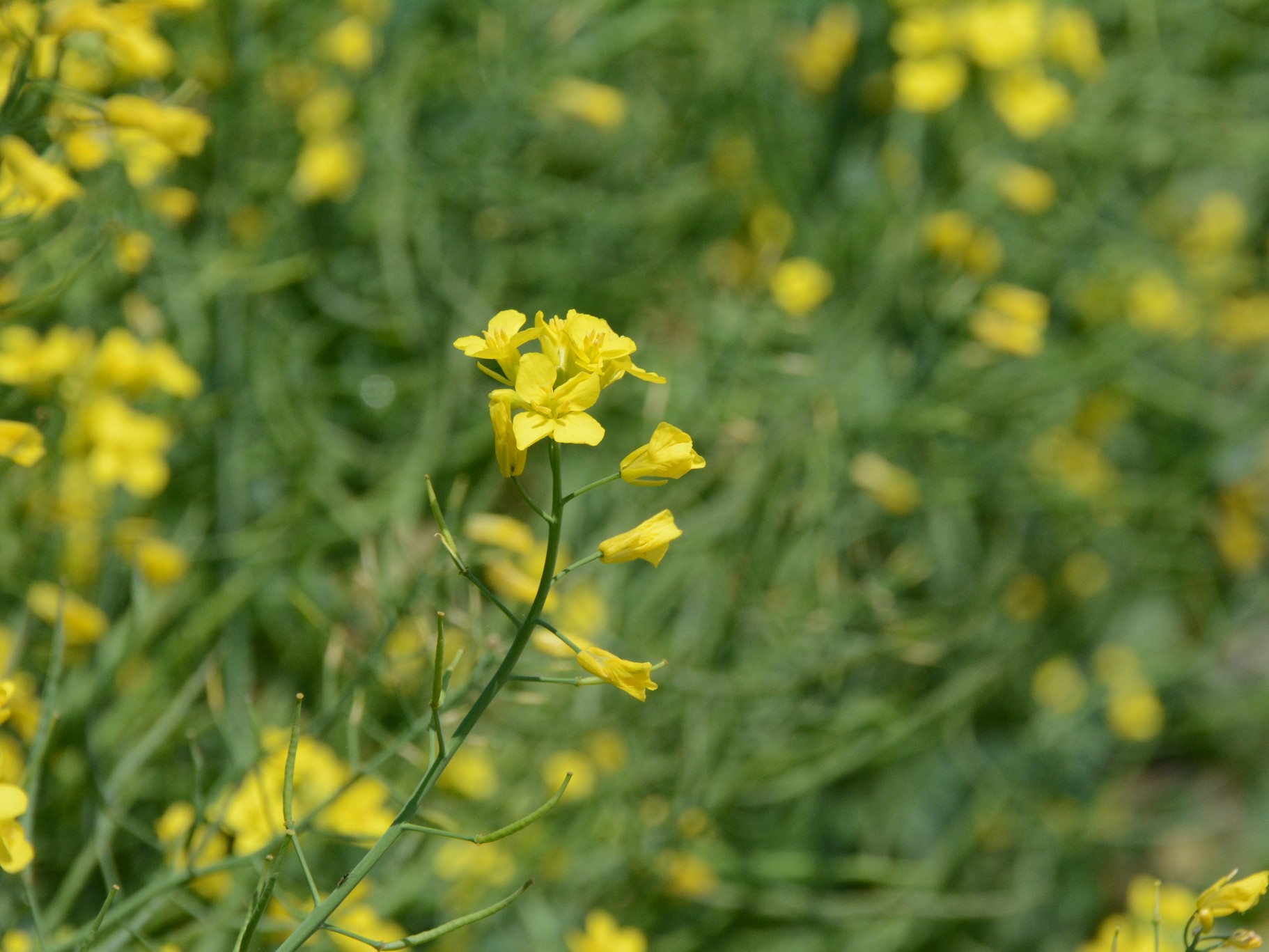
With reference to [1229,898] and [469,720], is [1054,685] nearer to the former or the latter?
[1229,898]

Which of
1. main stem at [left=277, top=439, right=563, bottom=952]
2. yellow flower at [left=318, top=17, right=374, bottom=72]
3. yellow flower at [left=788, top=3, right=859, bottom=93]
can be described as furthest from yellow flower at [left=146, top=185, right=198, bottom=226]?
yellow flower at [left=788, top=3, right=859, bottom=93]

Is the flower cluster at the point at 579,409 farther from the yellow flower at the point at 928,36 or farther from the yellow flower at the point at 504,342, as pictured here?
the yellow flower at the point at 928,36

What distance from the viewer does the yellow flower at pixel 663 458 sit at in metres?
0.49

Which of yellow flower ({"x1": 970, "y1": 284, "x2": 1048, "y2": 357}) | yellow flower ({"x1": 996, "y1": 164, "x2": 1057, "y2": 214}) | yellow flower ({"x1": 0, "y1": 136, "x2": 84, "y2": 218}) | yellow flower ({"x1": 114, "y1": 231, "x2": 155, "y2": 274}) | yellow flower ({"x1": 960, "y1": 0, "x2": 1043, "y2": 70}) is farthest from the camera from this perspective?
yellow flower ({"x1": 996, "y1": 164, "x2": 1057, "y2": 214})

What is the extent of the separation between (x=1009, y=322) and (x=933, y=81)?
0.42 metres

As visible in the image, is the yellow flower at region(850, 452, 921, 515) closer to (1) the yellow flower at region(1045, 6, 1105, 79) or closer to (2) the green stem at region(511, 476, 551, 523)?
(1) the yellow flower at region(1045, 6, 1105, 79)

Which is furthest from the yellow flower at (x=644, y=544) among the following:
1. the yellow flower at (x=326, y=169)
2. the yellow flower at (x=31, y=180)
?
the yellow flower at (x=326, y=169)

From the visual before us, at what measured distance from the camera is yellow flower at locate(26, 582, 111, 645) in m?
0.96

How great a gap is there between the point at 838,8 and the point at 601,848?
4.81ft

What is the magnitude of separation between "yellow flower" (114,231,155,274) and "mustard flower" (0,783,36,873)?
0.57 metres

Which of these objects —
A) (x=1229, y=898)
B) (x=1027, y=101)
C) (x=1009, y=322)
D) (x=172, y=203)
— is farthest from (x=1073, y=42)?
(x=1229, y=898)

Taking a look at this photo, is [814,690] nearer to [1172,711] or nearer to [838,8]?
[1172,711]

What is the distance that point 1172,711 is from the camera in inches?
76.4

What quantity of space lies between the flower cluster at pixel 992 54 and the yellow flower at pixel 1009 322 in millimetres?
356
